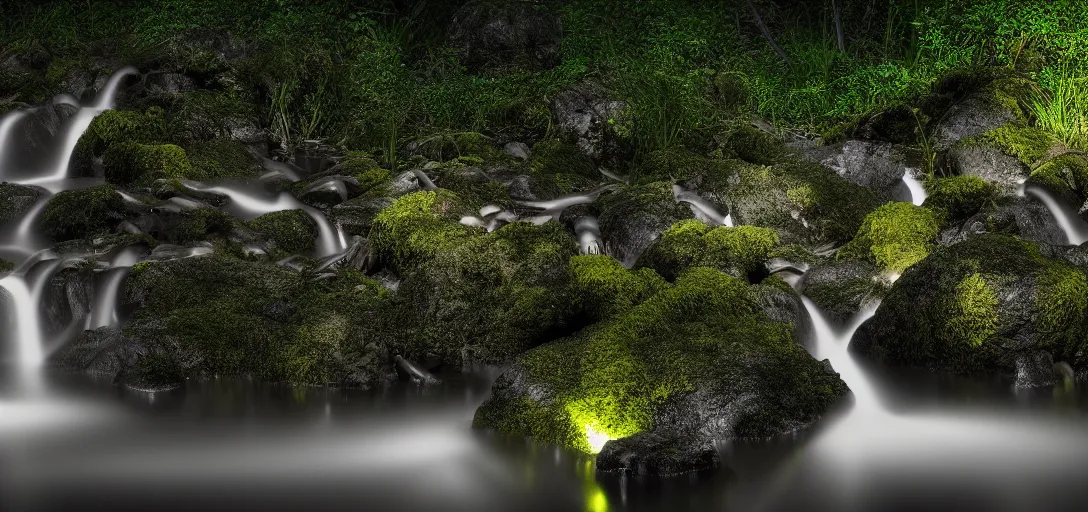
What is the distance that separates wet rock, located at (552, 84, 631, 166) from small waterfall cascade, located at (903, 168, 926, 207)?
10.8 feet

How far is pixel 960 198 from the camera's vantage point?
410 inches

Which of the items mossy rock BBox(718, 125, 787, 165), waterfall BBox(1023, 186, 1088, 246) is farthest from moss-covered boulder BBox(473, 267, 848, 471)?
mossy rock BBox(718, 125, 787, 165)

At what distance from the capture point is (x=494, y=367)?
26.3 ft

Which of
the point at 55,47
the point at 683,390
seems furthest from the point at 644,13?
the point at 683,390

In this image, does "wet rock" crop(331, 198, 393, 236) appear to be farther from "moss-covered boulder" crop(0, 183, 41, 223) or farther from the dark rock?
the dark rock

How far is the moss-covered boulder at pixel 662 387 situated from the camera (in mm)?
5902

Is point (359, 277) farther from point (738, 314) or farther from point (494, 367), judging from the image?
point (738, 314)

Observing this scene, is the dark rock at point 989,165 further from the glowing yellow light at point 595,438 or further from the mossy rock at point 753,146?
the glowing yellow light at point 595,438

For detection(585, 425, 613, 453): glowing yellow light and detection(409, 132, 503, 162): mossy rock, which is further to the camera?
detection(409, 132, 503, 162): mossy rock

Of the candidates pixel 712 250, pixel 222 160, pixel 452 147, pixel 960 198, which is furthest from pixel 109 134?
pixel 960 198

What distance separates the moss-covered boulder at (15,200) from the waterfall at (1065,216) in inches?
383

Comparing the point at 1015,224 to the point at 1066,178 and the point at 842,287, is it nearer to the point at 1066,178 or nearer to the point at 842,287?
the point at 1066,178

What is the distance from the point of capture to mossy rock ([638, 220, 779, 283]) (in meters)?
9.04

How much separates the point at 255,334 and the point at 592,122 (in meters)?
6.64
